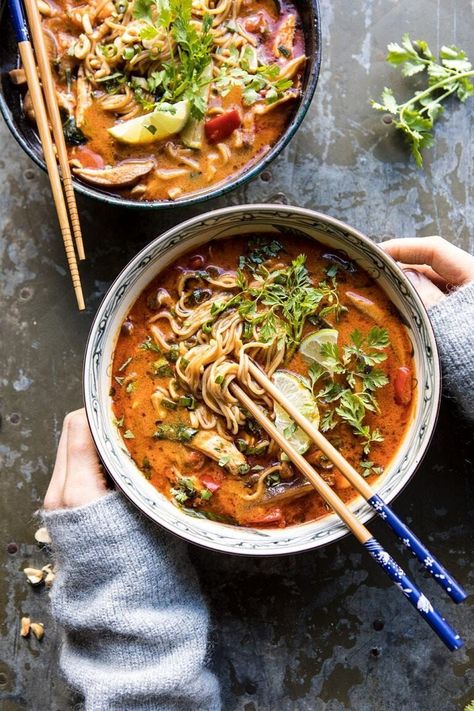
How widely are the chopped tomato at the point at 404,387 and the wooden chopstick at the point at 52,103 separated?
1674 millimetres

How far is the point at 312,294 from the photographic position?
3586 millimetres

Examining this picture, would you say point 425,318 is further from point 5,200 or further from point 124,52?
point 5,200

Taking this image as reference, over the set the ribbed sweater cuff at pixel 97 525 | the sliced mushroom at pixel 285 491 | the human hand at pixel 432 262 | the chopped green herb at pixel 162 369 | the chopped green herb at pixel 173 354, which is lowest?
the ribbed sweater cuff at pixel 97 525

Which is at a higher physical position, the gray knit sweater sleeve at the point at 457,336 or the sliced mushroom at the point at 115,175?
the sliced mushroom at the point at 115,175

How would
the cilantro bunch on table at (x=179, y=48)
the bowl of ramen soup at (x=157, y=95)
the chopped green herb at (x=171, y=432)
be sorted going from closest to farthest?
1. the chopped green herb at (x=171, y=432)
2. the cilantro bunch on table at (x=179, y=48)
3. the bowl of ramen soup at (x=157, y=95)

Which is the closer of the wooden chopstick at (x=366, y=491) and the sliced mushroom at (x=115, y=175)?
the wooden chopstick at (x=366, y=491)

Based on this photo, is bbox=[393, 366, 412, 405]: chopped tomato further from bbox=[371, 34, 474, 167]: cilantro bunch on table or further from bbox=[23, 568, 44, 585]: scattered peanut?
bbox=[23, 568, 44, 585]: scattered peanut

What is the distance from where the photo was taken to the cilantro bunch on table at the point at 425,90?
13.9 feet

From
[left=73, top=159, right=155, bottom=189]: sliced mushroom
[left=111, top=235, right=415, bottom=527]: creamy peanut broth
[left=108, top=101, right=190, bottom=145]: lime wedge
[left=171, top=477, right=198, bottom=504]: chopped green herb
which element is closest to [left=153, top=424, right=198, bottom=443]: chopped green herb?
[left=111, top=235, right=415, bottom=527]: creamy peanut broth

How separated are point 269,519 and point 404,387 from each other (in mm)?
925

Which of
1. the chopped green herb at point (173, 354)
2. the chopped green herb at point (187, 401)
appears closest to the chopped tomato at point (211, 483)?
the chopped green herb at point (187, 401)

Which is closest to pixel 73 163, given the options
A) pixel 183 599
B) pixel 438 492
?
pixel 183 599

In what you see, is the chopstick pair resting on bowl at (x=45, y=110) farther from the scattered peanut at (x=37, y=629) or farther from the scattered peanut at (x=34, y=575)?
the scattered peanut at (x=37, y=629)

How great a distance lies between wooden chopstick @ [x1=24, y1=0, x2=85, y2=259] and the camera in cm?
367
